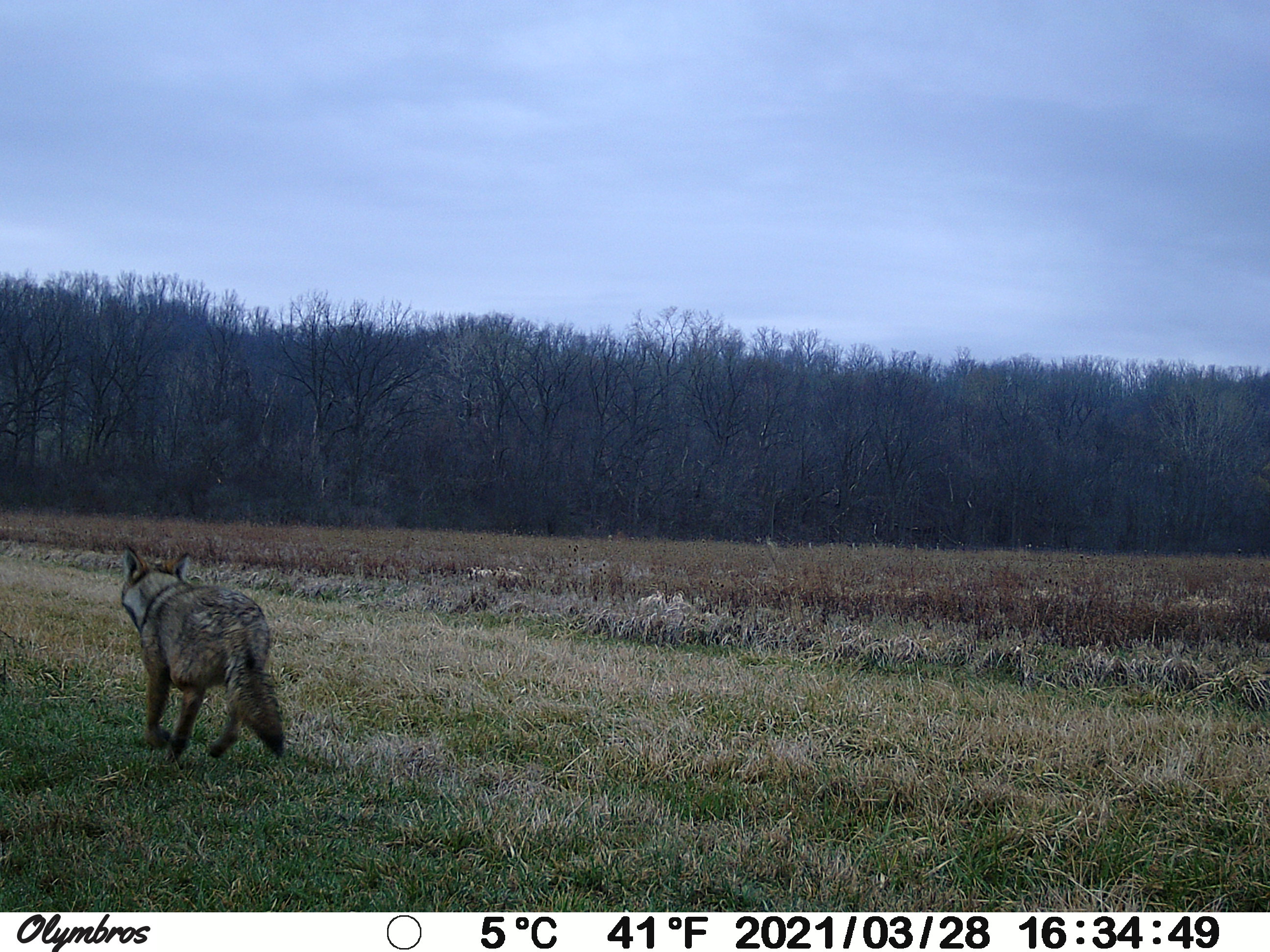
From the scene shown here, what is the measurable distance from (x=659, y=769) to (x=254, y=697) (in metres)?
2.49

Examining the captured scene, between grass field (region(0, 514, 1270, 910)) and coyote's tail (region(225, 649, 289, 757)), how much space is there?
37 centimetres

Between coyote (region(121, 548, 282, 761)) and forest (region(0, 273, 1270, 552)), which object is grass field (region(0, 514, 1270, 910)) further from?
forest (region(0, 273, 1270, 552))

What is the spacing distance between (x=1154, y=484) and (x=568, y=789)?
69121mm

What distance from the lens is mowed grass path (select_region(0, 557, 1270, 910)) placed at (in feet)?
12.5

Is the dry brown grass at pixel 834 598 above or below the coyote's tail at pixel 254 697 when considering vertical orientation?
below

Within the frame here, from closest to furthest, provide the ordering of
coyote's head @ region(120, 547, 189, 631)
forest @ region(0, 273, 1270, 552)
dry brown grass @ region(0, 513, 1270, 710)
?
coyote's head @ region(120, 547, 189, 631) → dry brown grass @ region(0, 513, 1270, 710) → forest @ region(0, 273, 1270, 552)

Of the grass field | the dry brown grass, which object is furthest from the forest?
the grass field

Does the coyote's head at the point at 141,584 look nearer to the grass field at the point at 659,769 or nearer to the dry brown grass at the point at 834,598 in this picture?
the grass field at the point at 659,769

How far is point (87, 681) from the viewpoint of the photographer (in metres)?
7.25

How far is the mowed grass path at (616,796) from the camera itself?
3.82 m

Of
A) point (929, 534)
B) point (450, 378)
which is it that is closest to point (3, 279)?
point (450, 378)
